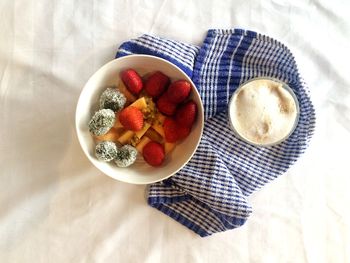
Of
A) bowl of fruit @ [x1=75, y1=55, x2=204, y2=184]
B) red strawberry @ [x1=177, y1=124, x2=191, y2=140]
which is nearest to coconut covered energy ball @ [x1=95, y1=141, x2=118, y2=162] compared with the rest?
bowl of fruit @ [x1=75, y1=55, x2=204, y2=184]

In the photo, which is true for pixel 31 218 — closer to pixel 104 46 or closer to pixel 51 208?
pixel 51 208

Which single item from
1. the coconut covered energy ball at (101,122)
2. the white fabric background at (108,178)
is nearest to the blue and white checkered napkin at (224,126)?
the white fabric background at (108,178)

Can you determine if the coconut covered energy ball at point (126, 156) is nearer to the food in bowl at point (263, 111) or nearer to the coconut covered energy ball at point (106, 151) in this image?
the coconut covered energy ball at point (106, 151)

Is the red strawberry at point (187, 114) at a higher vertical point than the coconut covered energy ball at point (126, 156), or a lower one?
higher

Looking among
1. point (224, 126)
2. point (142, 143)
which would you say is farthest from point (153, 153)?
point (224, 126)

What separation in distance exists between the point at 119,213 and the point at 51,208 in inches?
4.7

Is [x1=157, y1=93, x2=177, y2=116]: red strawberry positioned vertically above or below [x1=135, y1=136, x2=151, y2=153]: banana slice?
above

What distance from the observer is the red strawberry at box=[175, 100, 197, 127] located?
0.70 m

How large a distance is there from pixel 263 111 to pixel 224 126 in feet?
0.26

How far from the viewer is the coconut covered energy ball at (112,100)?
0.69m

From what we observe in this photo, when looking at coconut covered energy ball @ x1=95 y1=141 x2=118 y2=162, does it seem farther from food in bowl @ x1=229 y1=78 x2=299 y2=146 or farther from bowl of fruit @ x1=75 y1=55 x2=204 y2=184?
food in bowl @ x1=229 y1=78 x2=299 y2=146

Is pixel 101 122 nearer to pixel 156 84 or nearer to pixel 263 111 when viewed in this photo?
pixel 156 84

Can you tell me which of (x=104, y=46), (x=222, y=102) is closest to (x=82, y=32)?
(x=104, y=46)

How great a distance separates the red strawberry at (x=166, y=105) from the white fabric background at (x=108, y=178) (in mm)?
139
